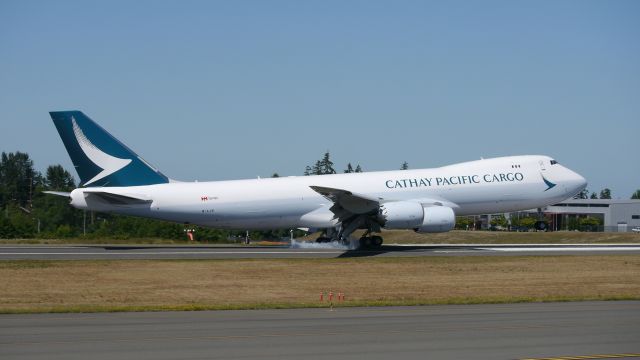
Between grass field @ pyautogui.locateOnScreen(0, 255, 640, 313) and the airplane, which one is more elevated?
the airplane

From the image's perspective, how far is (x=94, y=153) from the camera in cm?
4712

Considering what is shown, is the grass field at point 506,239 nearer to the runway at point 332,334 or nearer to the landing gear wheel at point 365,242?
the landing gear wheel at point 365,242

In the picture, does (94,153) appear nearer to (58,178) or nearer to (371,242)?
(371,242)

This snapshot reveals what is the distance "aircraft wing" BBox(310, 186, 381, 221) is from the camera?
44.2 m

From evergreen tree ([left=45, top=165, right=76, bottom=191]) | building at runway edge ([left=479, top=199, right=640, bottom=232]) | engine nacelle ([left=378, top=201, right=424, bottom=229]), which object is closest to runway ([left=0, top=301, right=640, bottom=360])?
engine nacelle ([left=378, top=201, right=424, bottom=229])

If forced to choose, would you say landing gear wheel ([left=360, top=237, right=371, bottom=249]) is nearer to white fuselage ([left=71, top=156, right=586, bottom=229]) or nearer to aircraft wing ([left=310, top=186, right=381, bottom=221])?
aircraft wing ([left=310, top=186, right=381, bottom=221])

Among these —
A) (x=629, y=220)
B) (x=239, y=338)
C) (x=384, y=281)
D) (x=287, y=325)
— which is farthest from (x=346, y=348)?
(x=629, y=220)

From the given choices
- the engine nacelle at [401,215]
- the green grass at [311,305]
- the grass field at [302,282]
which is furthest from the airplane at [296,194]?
the green grass at [311,305]

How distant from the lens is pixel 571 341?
17203 millimetres

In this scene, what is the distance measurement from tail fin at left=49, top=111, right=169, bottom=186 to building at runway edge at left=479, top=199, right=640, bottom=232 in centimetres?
6905

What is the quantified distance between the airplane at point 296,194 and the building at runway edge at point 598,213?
5816 cm

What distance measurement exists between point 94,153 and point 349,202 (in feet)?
46.5

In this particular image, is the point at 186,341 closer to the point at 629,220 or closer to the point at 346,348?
the point at 346,348

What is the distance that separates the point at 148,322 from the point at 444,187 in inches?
1193
